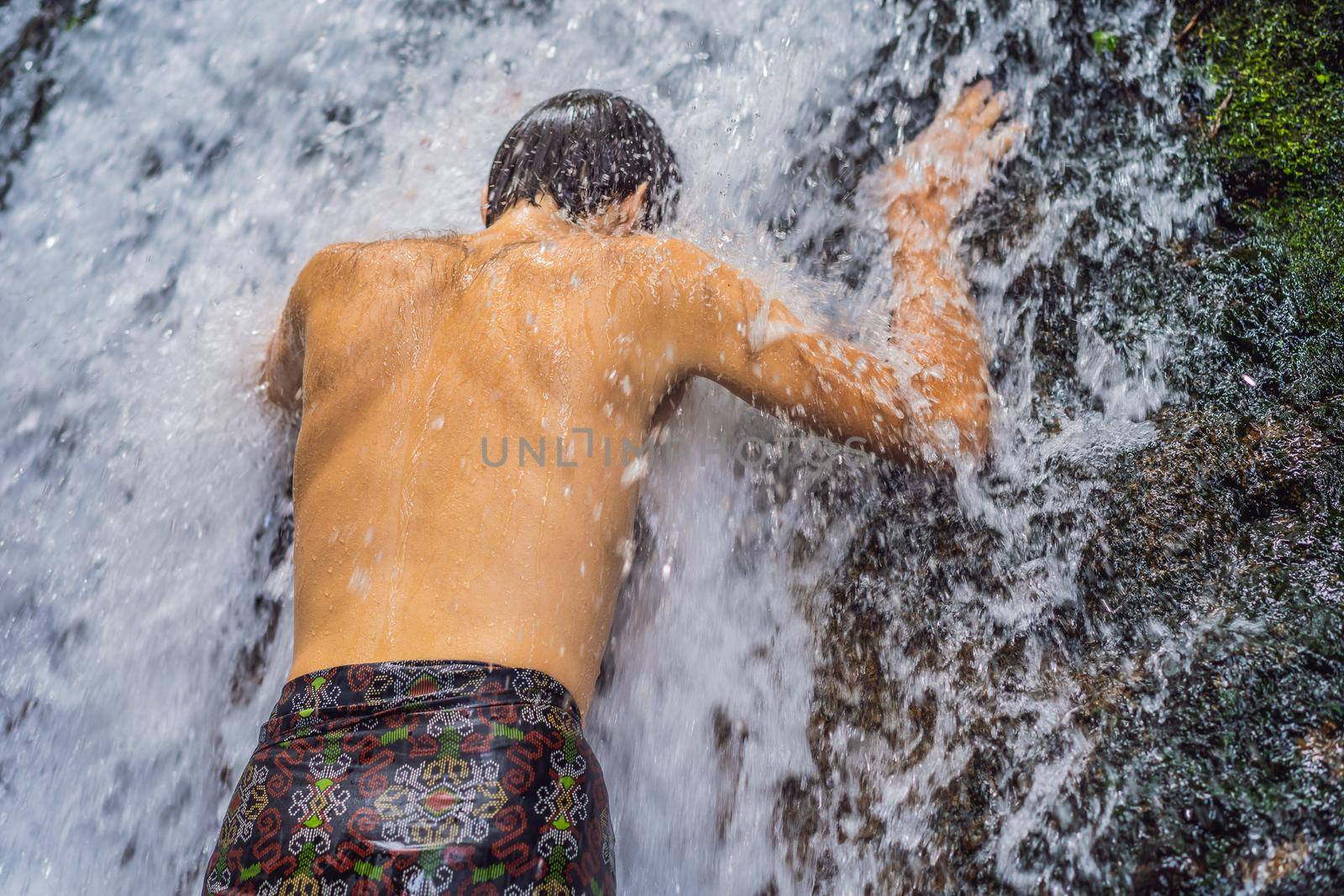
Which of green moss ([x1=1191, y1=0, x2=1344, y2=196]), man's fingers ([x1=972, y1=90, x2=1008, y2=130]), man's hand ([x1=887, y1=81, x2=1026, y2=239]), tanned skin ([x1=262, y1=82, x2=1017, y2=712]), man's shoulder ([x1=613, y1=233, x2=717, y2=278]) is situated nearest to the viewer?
tanned skin ([x1=262, y1=82, x2=1017, y2=712])

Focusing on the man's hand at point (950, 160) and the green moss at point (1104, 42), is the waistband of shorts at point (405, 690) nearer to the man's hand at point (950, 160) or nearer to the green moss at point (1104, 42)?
the man's hand at point (950, 160)

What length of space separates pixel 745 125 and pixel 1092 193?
105 cm

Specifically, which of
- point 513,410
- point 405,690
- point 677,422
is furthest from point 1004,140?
point 405,690

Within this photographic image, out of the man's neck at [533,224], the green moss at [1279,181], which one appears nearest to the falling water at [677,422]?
the green moss at [1279,181]

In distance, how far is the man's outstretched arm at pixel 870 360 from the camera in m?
1.77

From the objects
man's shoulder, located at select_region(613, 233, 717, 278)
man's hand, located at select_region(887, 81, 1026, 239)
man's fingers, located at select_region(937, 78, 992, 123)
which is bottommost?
man's hand, located at select_region(887, 81, 1026, 239)

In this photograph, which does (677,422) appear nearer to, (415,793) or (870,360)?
(870,360)

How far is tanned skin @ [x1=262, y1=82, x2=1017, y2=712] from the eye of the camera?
5.22 feet

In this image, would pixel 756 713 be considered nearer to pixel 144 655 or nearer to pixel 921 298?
pixel 921 298

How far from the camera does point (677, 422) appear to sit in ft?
7.47

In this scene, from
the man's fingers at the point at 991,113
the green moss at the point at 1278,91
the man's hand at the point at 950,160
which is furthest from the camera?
the man's fingers at the point at 991,113

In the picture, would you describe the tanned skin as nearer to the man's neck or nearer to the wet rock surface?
the man's neck

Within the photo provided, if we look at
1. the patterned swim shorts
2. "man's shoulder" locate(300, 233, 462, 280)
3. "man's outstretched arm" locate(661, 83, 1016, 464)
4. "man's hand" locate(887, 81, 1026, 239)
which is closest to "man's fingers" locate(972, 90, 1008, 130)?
"man's hand" locate(887, 81, 1026, 239)

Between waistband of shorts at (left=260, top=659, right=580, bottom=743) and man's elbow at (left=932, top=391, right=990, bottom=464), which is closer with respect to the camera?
waistband of shorts at (left=260, top=659, right=580, bottom=743)
